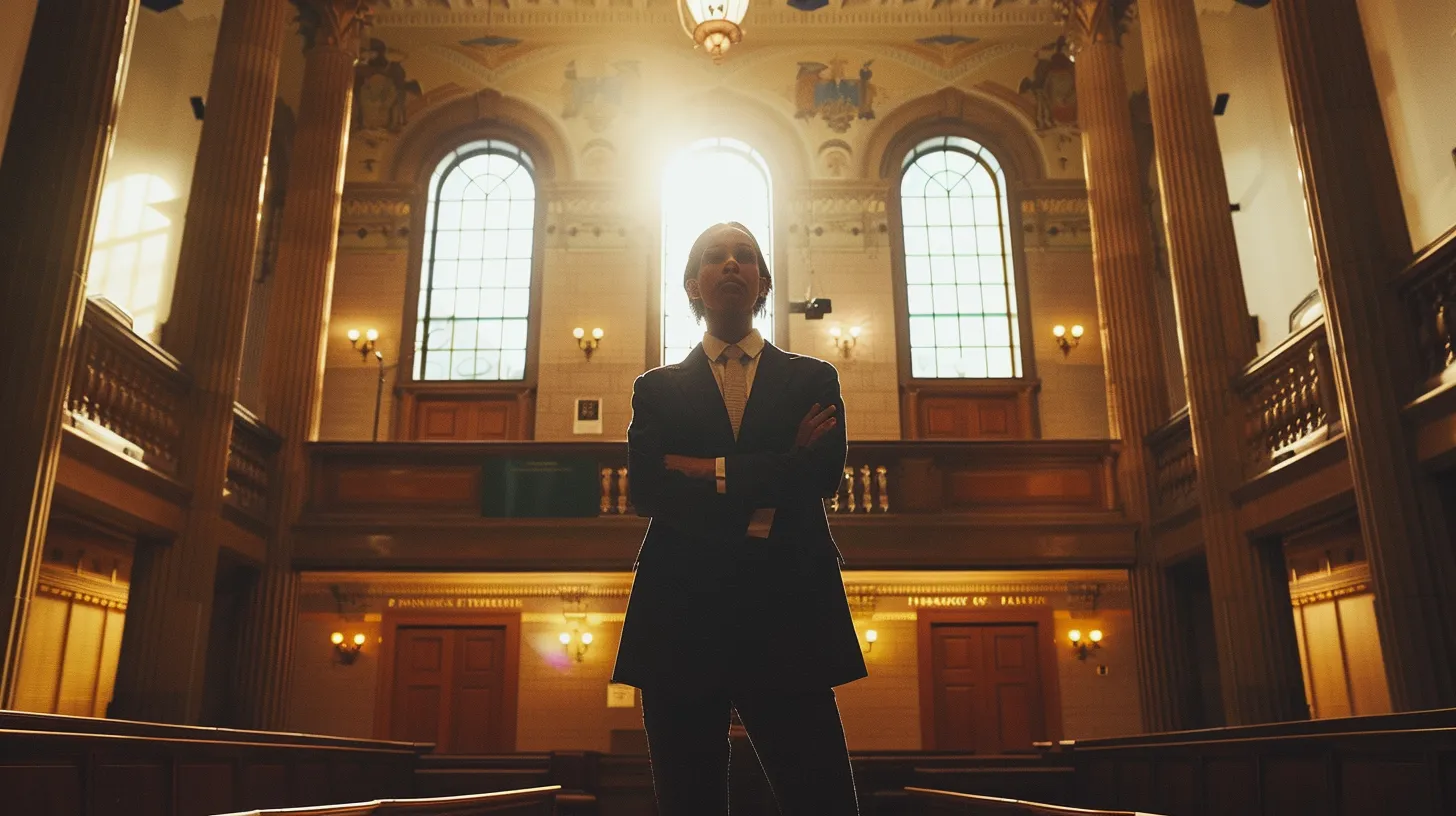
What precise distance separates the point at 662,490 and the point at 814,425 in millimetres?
290

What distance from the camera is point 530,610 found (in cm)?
1430

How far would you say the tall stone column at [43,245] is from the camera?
6.77m

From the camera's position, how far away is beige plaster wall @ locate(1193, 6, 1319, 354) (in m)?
13.1

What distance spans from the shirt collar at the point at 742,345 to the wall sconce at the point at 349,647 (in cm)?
1316

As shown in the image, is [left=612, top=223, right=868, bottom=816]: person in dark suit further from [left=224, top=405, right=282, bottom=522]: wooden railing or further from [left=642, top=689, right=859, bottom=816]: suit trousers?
[left=224, top=405, right=282, bottom=522]: wooden railing

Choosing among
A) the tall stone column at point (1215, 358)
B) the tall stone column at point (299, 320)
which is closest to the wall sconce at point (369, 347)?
the tall stone column at point (299, 320)

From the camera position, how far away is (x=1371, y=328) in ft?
23.7

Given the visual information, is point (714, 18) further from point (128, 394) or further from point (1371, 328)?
point (128, 394)

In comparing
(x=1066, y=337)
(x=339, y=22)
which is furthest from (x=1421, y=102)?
(x=339, y=22)

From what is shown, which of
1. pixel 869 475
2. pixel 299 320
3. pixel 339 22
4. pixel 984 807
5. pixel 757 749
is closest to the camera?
pixel 757 749

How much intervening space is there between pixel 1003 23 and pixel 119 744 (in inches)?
652

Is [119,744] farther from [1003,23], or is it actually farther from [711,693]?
[1003,23]

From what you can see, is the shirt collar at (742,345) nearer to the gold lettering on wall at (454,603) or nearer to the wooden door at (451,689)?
the wooden door at (451,689)

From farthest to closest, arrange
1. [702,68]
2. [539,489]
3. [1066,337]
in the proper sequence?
[702,68] < [1066,337] < [539,489]
